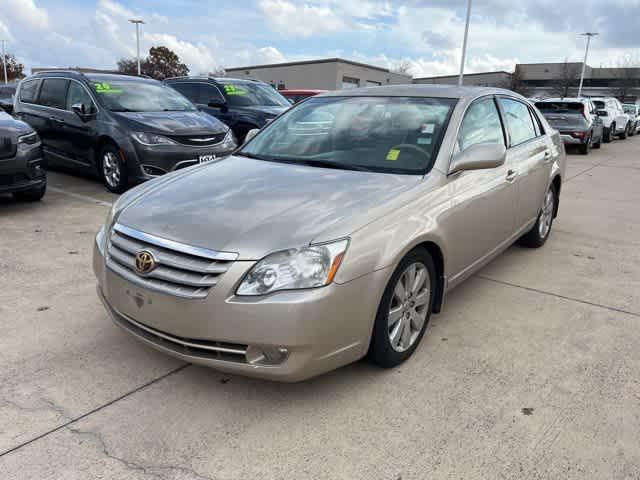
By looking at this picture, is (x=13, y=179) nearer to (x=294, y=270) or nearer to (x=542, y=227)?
(x=294, y=270)

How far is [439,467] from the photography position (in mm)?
2246

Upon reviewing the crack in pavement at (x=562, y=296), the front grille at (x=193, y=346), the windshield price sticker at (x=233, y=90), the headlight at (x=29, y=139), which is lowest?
the crack in pavement at (x=562, y=296)

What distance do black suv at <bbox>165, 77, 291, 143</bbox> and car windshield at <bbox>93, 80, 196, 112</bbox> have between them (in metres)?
1.69

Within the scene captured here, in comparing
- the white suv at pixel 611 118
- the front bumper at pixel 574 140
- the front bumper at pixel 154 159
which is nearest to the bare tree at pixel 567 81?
the white suv at pixel 611 118

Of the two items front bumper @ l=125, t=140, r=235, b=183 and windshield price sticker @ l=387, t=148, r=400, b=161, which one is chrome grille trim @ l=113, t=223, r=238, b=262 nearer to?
windshield price sticker @ l=387, t=148, r=400, b=161

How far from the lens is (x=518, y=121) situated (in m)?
4.66

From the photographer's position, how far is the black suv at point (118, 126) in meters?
6.87

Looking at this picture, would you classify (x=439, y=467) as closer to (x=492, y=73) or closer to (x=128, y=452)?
(x=128, y=452)

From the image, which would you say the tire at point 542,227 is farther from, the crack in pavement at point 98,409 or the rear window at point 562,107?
the rear window at point 562,107

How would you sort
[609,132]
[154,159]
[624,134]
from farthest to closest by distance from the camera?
1. [624,134]
2. [609,132]
3. [154,159]

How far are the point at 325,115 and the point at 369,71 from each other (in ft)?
193

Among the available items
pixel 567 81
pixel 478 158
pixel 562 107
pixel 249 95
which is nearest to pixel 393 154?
pixel 478 158

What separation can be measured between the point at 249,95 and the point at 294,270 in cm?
880

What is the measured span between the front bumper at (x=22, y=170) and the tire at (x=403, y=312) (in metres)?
4.81
